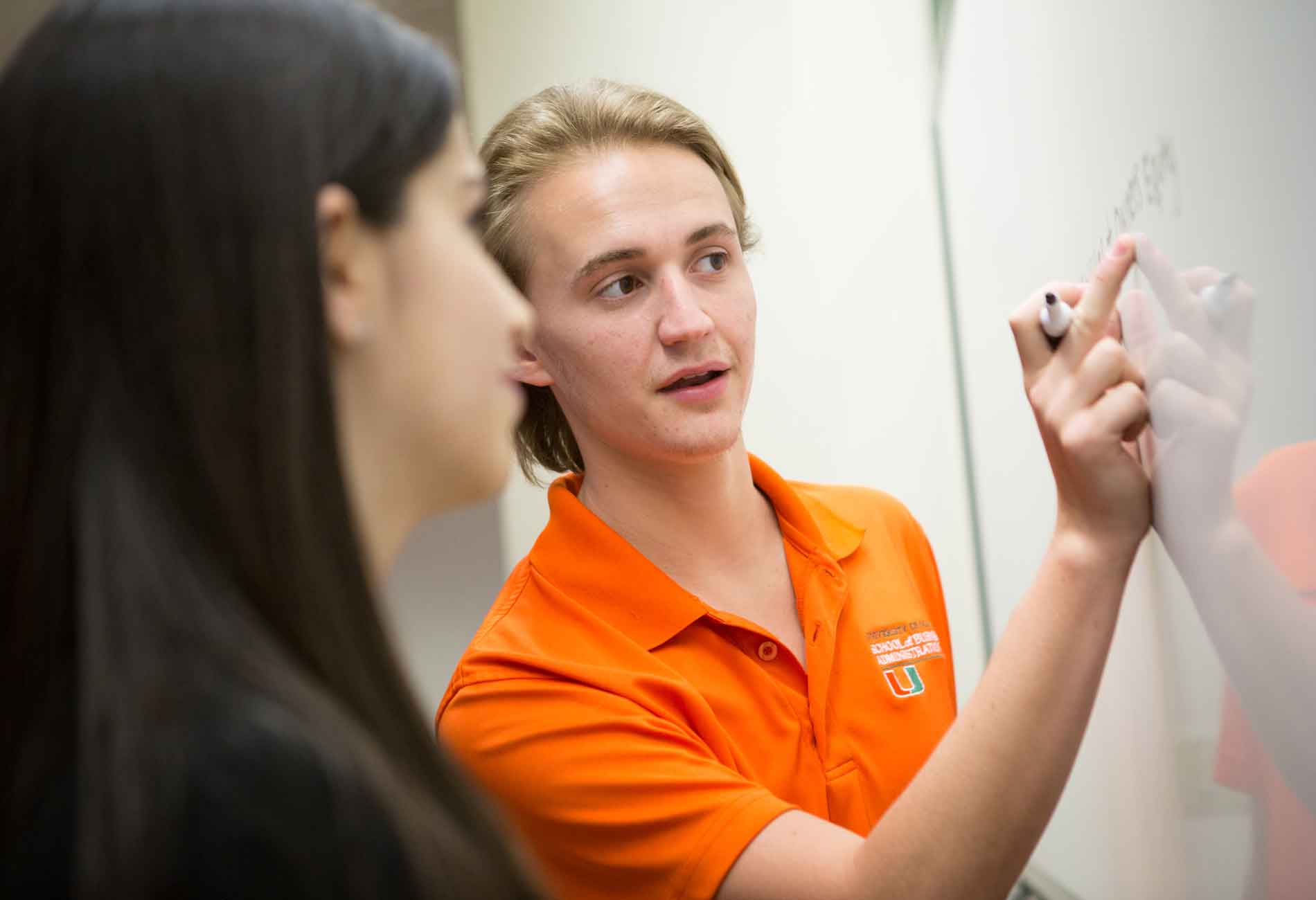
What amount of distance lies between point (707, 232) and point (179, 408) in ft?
2.29

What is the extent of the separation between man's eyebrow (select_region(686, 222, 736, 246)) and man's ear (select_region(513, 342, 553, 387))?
196 mm

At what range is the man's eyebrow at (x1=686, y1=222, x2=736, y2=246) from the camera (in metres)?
1.10

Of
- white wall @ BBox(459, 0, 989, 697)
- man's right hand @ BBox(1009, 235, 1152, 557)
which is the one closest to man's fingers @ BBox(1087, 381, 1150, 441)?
man's right hand @ BBox(1009, 235, 1152, 557)

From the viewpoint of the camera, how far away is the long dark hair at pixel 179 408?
473 millimetres

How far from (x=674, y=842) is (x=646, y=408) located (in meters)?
0.39

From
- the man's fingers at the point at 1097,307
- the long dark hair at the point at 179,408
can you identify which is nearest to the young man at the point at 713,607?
the man's fingers at the point at 1097,307

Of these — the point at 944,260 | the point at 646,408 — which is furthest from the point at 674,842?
the point at 944,260

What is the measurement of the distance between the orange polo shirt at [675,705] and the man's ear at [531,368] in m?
0.12

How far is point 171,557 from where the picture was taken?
18.9 inches

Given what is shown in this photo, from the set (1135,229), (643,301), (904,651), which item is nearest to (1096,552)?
(1135,229)

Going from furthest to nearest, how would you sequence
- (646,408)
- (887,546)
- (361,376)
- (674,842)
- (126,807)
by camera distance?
(887,546) < (646,408) < (674,842) < (361,376) < (126,807)

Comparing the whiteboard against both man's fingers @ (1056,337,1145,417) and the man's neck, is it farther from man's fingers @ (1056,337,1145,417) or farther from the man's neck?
the man's neck

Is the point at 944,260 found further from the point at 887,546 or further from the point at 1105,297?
the point at 1105,297

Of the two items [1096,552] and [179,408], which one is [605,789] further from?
[179,408]
